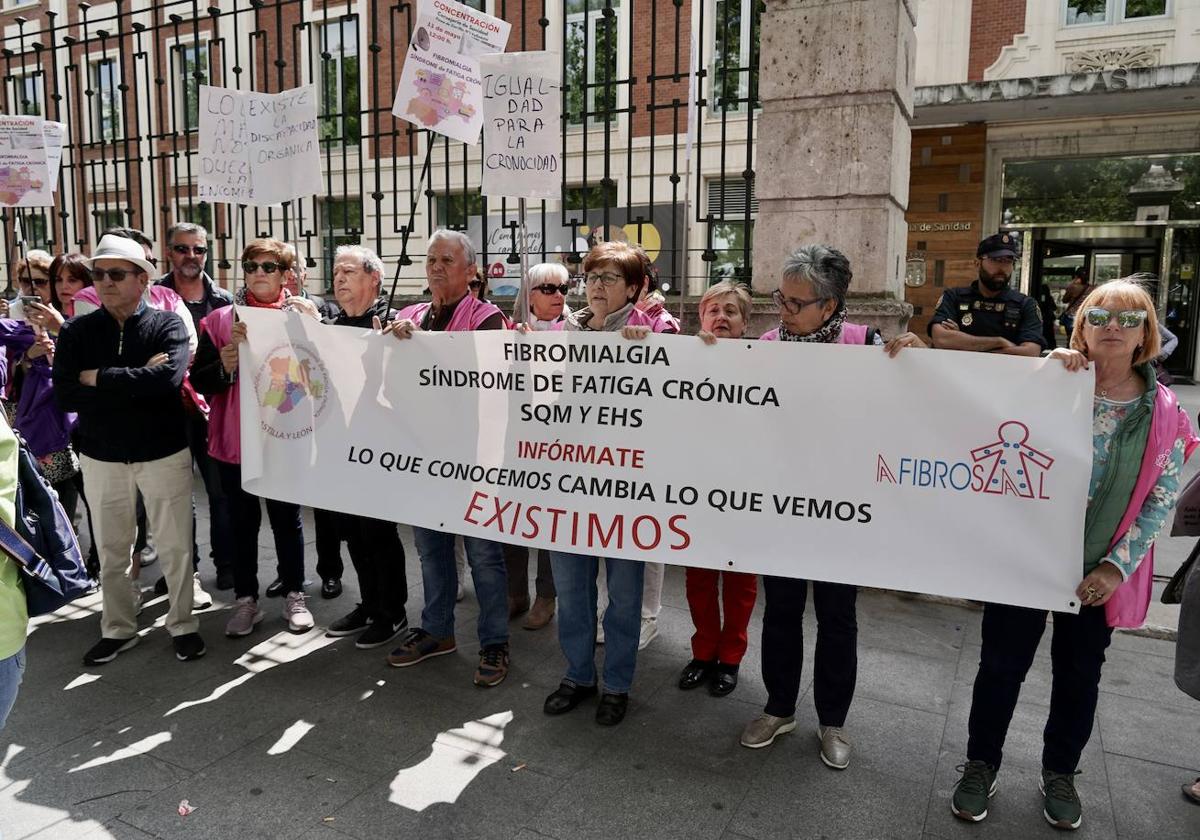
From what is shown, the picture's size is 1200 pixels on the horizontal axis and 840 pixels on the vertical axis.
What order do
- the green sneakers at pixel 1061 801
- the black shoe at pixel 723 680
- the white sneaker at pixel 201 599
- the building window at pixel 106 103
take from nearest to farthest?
the green sneakers at pixel 1061 801
the black shoe at pixel 723 680
the white sneaker at pixel 201 599
the building window at pixel 106 103

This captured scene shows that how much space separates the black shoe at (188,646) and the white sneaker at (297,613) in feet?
1.51

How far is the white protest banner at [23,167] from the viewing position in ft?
19.2

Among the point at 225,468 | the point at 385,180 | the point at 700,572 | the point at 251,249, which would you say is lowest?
the point at 700,572

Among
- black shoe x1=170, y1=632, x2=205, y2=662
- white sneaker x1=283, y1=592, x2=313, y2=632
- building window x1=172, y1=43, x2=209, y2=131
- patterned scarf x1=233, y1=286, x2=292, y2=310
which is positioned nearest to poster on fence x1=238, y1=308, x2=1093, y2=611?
patterned scarf x1=233, y1=286, x2=292, y2=310

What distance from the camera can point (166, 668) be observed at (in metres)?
4.01

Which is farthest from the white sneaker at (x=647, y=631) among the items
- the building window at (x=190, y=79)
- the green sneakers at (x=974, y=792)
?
the building window at (x=190, y=79)

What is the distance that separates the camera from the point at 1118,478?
273 cm

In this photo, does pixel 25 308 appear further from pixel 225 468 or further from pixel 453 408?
pixel 453 408

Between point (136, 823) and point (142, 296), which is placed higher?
point (142, 296)

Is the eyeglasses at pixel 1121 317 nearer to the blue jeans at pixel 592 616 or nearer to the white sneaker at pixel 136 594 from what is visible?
the blue jeans at pixel 592 616

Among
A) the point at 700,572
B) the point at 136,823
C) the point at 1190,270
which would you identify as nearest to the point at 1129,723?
the point at 700,572

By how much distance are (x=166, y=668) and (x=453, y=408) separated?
1922mm

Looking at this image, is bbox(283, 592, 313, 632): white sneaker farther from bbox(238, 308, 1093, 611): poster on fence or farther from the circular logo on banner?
the circular logo on banner

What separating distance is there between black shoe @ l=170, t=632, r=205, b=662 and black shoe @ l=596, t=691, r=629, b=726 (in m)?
2.05
